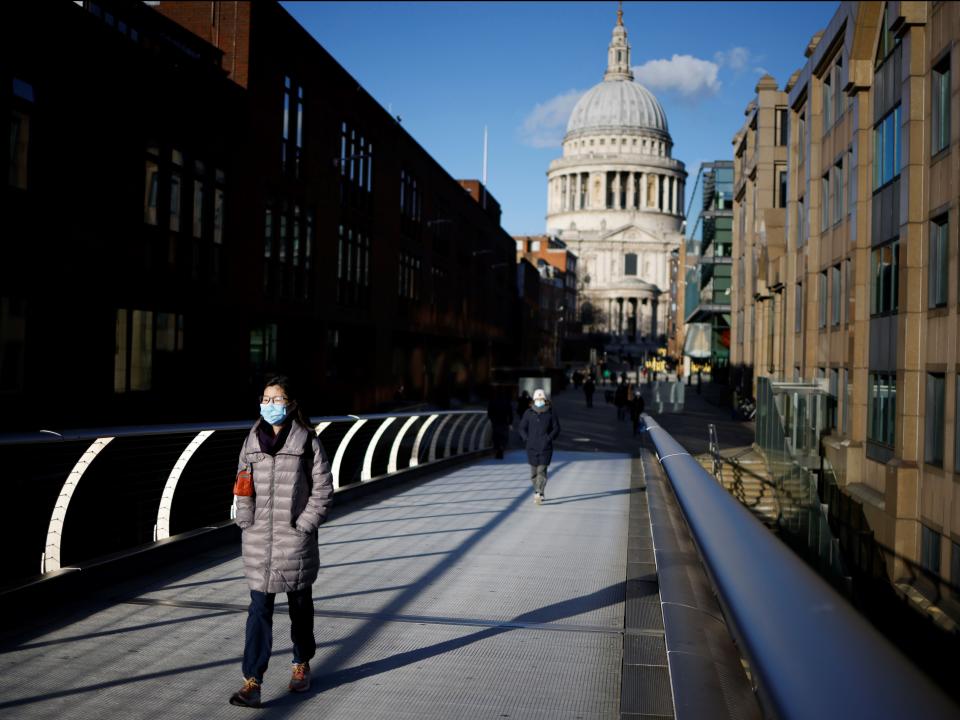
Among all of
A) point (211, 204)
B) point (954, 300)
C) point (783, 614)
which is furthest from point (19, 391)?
point (783, 614)

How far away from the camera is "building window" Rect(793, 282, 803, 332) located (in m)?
31.9

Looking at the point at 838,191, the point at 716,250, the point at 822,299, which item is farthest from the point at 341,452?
the point at 716,250

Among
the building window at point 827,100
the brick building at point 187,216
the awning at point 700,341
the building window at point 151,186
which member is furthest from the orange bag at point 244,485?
the awning at point 700,341

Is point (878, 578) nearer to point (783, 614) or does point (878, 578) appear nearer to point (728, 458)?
point (728, 458)

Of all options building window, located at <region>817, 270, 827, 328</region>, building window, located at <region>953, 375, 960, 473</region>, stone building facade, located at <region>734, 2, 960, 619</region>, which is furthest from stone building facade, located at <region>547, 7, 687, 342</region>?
building window, located at <region>953, 375, 960, 473</region>

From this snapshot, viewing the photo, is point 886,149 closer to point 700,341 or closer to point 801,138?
point 801,138

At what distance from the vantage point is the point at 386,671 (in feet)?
18.8

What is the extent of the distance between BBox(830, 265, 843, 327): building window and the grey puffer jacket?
2369 centimetres

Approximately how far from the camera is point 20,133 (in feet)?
55.3

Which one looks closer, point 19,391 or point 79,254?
point 19,391

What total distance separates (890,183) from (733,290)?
117 feet

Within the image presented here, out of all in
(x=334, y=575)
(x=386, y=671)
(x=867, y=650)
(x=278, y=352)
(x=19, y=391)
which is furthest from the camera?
(x=278, y=352)

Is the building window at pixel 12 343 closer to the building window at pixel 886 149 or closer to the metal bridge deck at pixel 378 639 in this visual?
the metal bridge deck at pixel 378 639

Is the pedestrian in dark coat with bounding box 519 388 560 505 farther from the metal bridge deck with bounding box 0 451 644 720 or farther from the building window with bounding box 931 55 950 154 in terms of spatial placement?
the building window with bounding box 931 55 950 154
